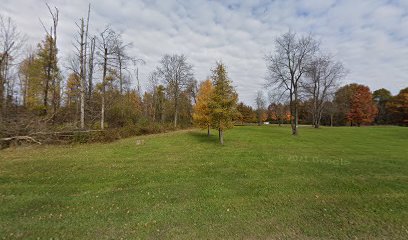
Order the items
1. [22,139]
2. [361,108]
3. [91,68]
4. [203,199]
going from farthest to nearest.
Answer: [361,108]
[91,68]
[22,139]
[203,199]

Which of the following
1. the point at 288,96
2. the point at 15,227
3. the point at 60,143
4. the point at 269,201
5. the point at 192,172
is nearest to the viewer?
the point at 15,227

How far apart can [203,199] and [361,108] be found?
6236 cm

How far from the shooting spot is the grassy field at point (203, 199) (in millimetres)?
4316

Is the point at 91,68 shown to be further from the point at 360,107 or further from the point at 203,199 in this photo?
the point at 360,107

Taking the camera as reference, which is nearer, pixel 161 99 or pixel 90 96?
pixel 90 96

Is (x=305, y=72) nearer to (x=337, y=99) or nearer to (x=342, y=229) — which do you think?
(x=342, y=229)

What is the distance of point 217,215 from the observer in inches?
197

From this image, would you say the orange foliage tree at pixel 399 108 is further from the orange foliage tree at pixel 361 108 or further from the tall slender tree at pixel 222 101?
the tall slender tree at pixel 222 101

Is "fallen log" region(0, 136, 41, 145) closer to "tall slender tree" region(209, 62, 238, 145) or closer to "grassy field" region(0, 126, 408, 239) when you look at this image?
"grassy field" region(0, 126, 408, 239)

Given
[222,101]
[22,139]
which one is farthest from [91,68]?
[222,101]

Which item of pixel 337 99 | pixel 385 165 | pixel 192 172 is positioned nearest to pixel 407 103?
pixel 337 99

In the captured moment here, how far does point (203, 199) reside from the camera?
19.5ft

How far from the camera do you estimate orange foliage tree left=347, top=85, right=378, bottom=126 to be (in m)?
52.4

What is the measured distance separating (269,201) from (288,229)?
1.45 meters
